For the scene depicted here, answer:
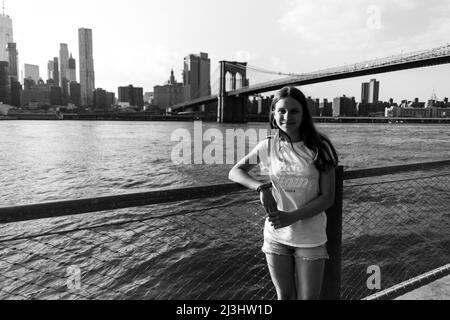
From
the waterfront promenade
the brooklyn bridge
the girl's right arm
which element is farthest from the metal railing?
the waterfront promenade

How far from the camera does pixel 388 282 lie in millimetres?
5457

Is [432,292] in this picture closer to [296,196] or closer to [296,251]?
[296,251]

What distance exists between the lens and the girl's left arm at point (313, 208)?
5.31 feet

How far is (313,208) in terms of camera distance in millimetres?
1639

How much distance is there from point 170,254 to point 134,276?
0.89 m

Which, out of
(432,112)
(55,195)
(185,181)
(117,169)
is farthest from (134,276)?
(432,112)

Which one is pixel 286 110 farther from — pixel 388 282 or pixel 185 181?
pixel 185 181

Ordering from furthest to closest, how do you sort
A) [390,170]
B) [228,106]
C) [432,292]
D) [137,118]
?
[137,118] → [228,106] → [390,170] → [432,292]

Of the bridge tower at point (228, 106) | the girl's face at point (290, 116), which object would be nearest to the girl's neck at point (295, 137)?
the girl's face at point (290, 116)

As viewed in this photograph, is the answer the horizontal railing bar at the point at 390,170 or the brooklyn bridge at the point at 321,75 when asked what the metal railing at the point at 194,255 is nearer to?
the horizontal railing bar at the point at 390,170

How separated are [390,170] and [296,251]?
1259 millimetres

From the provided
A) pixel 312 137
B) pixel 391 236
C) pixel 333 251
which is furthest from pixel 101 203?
pixel 391 236
